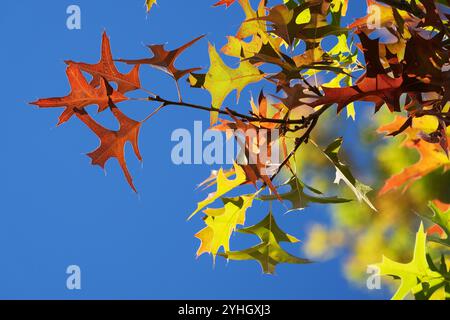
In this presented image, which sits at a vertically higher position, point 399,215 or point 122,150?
point 399,215

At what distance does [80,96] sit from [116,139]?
9 centimetres

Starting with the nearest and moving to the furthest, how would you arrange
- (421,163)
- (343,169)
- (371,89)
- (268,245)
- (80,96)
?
(371,89), (80,96), (343,169), (268,245), (421,163)

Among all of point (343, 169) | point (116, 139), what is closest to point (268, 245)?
point (343, 169)

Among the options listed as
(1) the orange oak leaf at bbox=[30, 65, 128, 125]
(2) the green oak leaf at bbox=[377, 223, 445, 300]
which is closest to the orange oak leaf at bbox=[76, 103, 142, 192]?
(1) the orange oak leaf at bbox=[30, 65, 128, 125]

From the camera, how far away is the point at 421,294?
98 centimetres

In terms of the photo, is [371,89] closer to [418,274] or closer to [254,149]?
[254,149]

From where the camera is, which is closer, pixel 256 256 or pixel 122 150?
pixel 122 150

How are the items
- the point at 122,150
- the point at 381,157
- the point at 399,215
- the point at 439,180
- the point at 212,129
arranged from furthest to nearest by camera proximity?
1. the point at 381,157
2. the point at 399,215
3. the point at 439,180
4. the point at 212,129
5. the point at 122,150

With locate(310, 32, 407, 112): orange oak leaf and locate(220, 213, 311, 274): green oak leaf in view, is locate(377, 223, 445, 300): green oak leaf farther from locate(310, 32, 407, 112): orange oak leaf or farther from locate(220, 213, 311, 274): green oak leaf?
locate(310, 32, 407, 112): orange oak leaf

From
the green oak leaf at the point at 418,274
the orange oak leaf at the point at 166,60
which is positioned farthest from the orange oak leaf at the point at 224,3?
the green oak leaf at the point at 418,274

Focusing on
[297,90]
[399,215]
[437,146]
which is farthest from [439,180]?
[297,90]

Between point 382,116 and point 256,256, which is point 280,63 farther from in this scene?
point 382,116

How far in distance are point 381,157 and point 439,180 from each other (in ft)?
2.64

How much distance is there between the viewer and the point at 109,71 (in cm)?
87
